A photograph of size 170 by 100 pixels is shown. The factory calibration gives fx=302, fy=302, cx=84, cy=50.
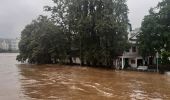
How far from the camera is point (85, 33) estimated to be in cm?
5112

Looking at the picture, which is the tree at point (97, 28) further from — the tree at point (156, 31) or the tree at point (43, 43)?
the tree at point (156, 31)

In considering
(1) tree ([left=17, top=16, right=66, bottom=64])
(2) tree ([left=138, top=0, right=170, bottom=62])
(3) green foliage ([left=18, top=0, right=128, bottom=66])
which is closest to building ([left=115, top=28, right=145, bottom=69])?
(3) green foliage ([left=18, top=0, right=128, bottom=66])

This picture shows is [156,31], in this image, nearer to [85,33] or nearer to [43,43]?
[85,33]

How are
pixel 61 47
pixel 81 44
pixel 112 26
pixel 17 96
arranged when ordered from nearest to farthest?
pixel 17 96 < pixel 112 26 < pixel 81 44 < pixel 61 47

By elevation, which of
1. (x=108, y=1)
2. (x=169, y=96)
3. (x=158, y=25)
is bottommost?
(x=169, y=96)

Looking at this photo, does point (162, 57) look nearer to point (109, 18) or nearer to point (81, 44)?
point (109, 18)

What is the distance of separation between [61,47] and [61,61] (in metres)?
3.95

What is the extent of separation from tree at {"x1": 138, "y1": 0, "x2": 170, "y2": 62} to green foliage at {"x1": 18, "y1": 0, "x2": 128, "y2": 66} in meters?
5.63

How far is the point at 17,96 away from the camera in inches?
798

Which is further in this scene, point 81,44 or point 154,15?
point 81,44

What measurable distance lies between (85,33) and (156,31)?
1438cm

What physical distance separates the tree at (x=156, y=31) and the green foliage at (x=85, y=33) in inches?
222

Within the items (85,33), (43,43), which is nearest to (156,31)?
(85,33)

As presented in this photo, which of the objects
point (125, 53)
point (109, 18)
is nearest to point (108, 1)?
point (109, 18)
